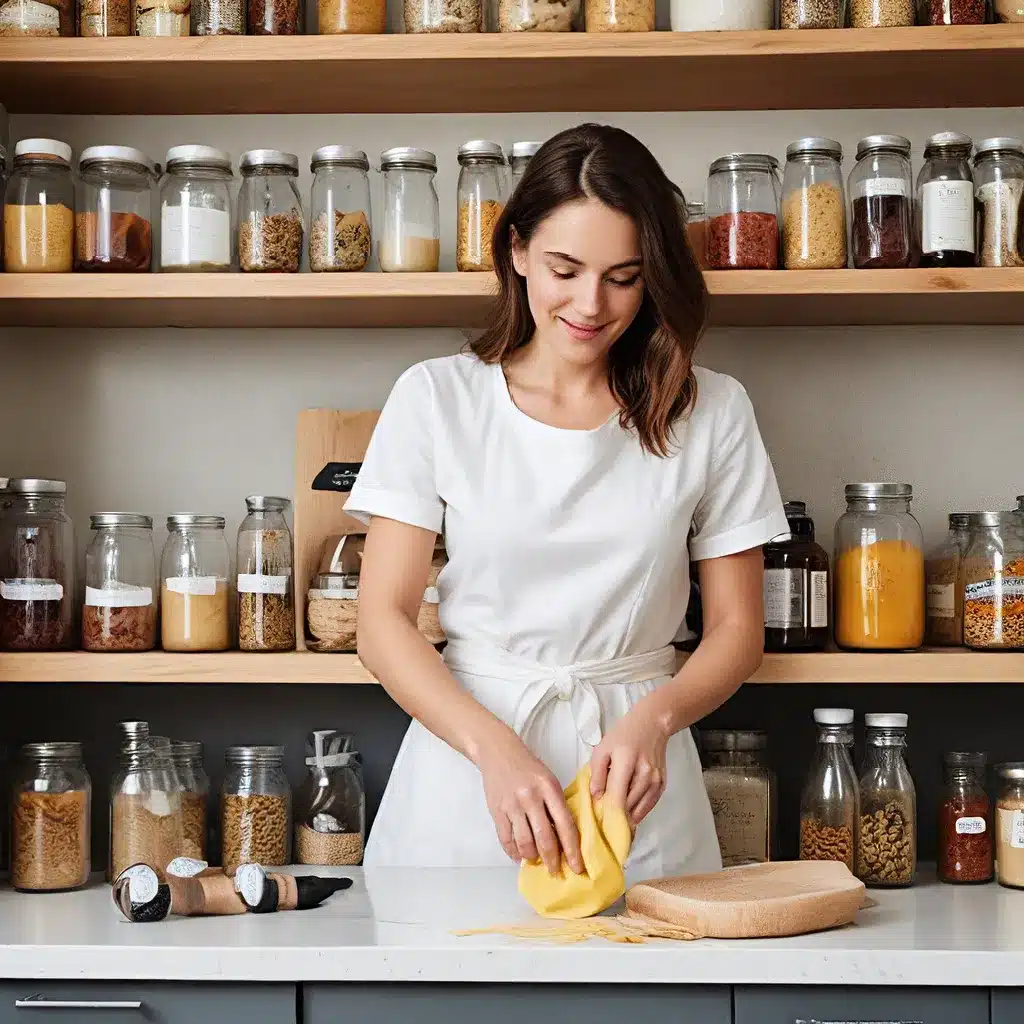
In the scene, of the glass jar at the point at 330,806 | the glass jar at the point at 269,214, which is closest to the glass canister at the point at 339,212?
the glass jar at the point at 269,214

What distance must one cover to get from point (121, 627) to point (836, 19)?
47.5 inches

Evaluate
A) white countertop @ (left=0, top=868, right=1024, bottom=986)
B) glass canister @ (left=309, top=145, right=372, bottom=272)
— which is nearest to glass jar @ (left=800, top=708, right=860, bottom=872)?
white countertop @ (left=0, top=868, right=1024, bottom=986)

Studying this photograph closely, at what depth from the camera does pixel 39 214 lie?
170cm

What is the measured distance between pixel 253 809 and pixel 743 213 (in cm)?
100

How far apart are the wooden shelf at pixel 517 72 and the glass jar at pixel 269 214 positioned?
0.45 ft

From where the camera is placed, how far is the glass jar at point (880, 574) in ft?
5.54

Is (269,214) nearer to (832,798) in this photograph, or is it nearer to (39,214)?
(39,214)

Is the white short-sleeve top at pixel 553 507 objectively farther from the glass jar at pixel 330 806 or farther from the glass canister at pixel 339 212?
the glass jar at pixel 330 806

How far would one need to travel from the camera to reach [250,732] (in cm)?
196

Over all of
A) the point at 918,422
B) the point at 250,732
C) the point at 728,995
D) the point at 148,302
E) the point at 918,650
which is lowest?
the point at 728,995

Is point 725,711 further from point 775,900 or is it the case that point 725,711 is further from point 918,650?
point 775,900

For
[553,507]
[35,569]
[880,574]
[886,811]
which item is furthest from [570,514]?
[35,569]

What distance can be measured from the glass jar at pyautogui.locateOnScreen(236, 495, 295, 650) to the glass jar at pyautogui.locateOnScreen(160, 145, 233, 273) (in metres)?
0.32

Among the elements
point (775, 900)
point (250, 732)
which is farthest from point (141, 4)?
point (775, 900)
